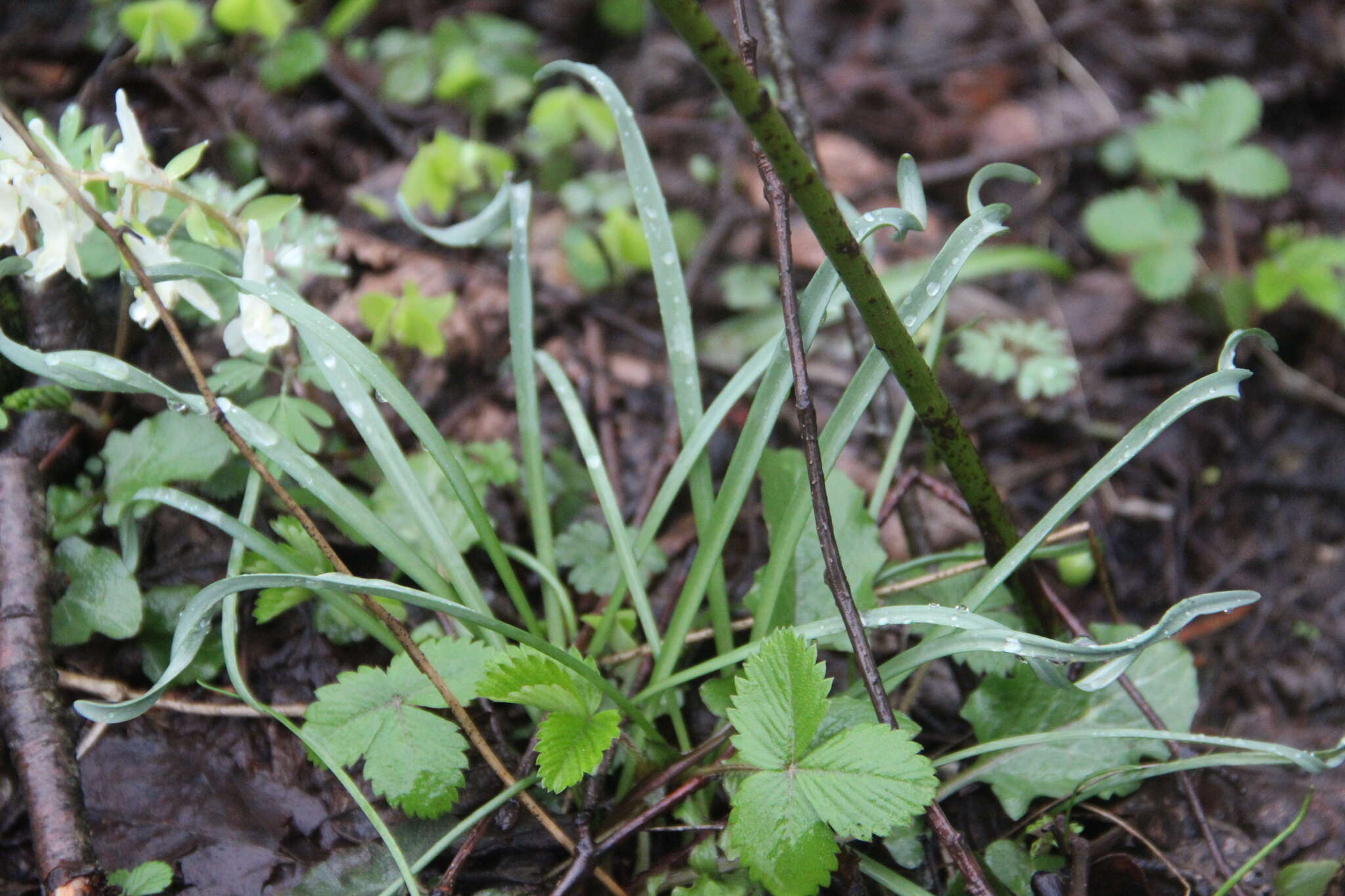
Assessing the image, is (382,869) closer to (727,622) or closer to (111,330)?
(727,622)

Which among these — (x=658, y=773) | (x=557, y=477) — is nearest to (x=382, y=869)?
(x=658, y=773)

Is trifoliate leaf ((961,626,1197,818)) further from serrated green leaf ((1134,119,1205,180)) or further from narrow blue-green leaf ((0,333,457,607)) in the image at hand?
serrated green leaf ((1134,119,1205,180))

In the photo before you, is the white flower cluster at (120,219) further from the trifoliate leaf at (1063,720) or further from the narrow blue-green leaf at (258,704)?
the trifoliate leaf at (1063,720)

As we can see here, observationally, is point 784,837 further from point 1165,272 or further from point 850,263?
point 1165,272

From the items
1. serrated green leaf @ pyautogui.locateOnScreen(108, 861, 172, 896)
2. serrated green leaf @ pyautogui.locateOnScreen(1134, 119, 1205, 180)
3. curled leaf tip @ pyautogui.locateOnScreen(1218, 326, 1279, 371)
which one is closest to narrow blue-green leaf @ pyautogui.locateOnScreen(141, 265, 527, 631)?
serrated green leaf @ pyautogui.locateOnScreen(108, 861, 172, 896)

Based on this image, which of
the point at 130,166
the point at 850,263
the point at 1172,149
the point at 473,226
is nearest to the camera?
the point at 850,263

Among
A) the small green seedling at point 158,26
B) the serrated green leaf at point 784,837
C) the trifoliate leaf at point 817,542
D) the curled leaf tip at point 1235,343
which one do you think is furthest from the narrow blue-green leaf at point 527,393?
the small green seedling at point 158,26

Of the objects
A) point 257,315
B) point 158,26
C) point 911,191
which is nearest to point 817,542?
point 911,191

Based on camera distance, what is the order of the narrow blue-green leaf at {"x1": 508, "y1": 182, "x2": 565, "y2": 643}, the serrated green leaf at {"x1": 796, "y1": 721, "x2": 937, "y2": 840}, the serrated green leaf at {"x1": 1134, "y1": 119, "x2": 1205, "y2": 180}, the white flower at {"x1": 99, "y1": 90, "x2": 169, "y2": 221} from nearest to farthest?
the serrated green leaf at {"x1": 796, "y1": 721, "x2": 937, "y2": 840} → the white flower at {"x1": 99, "y1": 90, "x2": 169, "y2": 221} → the narrow blue-green leaf at {"x1": 508, "y1": 182, "x2": 565, "y2": 643} → the serrated green leaf at {"x1": 1134, "y1": 119, "x2": 1205, "y2": 180}

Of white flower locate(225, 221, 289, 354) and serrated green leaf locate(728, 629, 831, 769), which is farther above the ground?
white flower locate(225, 221, 289, 354)
